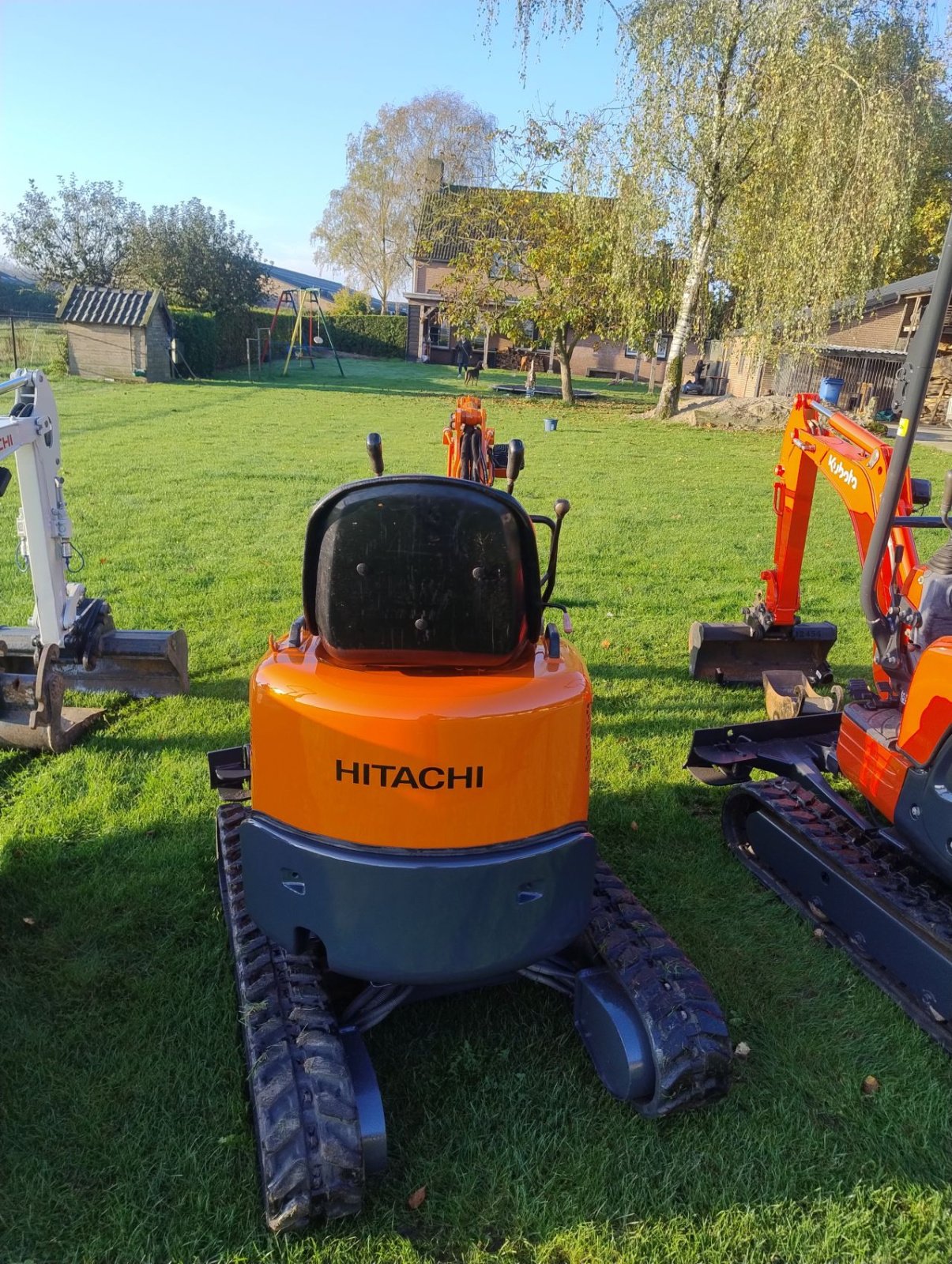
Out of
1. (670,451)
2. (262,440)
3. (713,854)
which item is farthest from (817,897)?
(670,451)

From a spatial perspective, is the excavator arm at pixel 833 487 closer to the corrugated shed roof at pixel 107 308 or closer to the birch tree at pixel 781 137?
the birch tree at pixel 781 137

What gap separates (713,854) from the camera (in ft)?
13.6

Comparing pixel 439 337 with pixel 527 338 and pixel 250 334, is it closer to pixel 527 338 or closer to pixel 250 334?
pixel 250 334

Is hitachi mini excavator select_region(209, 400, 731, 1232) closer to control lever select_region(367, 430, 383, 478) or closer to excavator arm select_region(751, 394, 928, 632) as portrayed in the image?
control lever select_region(367, 430, 383, 478)

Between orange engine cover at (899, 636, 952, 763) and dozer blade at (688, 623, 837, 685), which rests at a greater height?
orange engine cover at (899, 636, 952, 763)

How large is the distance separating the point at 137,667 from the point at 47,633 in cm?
70

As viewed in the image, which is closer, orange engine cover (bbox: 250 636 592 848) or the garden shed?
orange engine cover (bbox: 250 636 592 848)

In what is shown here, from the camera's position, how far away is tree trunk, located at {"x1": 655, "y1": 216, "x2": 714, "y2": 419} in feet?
63.4

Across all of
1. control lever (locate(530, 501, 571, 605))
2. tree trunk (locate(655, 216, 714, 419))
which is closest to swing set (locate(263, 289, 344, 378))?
tree trunk (locate(655, 216, 714, 419))

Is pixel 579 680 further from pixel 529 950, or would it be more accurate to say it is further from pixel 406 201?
pixel 406 201

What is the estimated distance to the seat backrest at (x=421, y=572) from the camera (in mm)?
2400

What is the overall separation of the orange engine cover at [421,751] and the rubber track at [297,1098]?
1.87 ft

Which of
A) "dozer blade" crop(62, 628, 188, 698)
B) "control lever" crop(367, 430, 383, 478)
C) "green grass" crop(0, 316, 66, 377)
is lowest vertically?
"dozer blade" crop(62, 628, 188, 698)

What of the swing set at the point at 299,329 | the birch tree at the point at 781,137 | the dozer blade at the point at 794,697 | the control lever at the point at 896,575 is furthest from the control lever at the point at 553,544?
the swing set at the point at 299,329
